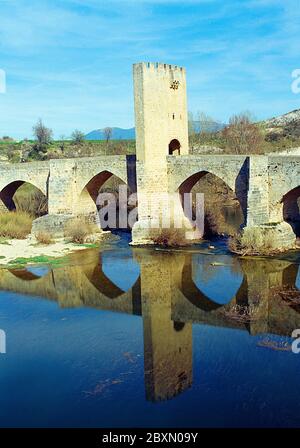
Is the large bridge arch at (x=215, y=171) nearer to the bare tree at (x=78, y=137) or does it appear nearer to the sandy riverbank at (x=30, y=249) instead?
the sandy riverbank at (x=30, y=249)

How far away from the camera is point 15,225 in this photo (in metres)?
19.0

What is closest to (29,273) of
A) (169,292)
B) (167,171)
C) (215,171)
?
(169,292)

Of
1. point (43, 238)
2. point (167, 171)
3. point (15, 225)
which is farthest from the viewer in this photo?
point (15, 225)

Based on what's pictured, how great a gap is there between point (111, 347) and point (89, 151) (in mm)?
34212

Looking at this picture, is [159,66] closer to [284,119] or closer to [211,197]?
[211,197]

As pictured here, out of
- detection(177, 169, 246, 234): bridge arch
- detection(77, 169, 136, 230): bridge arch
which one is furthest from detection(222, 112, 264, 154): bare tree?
detection(77, 169, 136, 230): bridge arch

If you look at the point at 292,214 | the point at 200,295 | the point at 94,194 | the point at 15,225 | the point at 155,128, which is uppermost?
the point at 155,128

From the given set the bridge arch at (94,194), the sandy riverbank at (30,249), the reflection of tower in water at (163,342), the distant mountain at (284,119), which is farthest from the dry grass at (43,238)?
the distant mountain at (284,119)

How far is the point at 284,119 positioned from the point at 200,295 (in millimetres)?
41828

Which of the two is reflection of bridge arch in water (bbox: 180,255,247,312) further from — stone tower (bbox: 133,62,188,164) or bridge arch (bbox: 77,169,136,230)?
bridge arch (bbox: 77,169,136,230)

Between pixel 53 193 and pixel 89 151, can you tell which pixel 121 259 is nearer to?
pixel 53 193

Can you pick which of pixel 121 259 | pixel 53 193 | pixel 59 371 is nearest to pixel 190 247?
pixel 121 259

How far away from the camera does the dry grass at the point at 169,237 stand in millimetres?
15648
